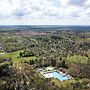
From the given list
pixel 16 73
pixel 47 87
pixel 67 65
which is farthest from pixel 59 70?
pixel 47 87

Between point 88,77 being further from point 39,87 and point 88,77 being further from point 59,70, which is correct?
point 39,87

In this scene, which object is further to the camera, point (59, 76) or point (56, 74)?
point (56, 74)

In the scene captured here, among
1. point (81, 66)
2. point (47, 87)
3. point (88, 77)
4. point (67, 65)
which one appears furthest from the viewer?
point (67, 65)

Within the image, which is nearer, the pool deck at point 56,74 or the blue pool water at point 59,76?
the blue pool water at point 59,76

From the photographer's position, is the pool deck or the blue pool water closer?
the blue pool water

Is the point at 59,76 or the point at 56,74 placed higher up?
the point at 59,76

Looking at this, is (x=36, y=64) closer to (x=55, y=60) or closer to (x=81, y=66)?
(x=55, y=60)

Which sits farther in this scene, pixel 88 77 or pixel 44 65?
pixel 44 65

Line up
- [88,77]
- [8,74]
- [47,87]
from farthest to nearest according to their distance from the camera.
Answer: [88,77] → [8,74] → [47,87]

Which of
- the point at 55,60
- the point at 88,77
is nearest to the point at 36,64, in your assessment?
the point at 55,60
